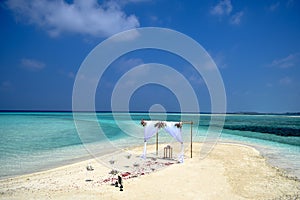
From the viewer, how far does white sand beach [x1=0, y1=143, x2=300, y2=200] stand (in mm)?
8578

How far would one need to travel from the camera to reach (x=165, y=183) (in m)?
9.88

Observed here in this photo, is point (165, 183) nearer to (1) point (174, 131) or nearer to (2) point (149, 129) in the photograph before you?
(1) point (174, 131)

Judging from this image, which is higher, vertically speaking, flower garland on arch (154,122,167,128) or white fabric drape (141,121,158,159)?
flower garland on arch (154,122,167,128)

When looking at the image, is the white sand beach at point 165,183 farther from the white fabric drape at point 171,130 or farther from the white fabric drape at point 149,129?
the white fabric drape at point 149,129

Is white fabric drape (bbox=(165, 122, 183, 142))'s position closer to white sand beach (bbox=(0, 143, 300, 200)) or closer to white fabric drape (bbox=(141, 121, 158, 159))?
white fabric drape (bbox=(141, 121, 158, 159))

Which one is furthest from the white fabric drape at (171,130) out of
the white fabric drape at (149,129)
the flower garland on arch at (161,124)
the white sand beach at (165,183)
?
the white sand beach at (165,183)

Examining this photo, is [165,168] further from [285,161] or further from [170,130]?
[285,161]

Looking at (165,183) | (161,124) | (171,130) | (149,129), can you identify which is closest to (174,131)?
(171,130)

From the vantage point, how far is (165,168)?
491 inches

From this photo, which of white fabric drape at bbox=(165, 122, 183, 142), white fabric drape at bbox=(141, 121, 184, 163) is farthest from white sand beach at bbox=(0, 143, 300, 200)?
white fabric drape at bbox=(165, 122, 183, 142)

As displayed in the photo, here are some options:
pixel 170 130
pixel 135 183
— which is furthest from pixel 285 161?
pixel 135 183

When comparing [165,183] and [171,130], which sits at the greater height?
[171,130]

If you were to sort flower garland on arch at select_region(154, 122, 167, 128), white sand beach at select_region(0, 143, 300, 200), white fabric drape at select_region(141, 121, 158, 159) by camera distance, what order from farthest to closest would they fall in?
1. white fabric drape at select_region(141, 121, 158, 159)
2. flower garland on arch at select_region(154, 122, 167, 128)
3. white sand beach at select_region(0, 143, 300, 200)

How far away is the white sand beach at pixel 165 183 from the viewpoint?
8578 millimetres
